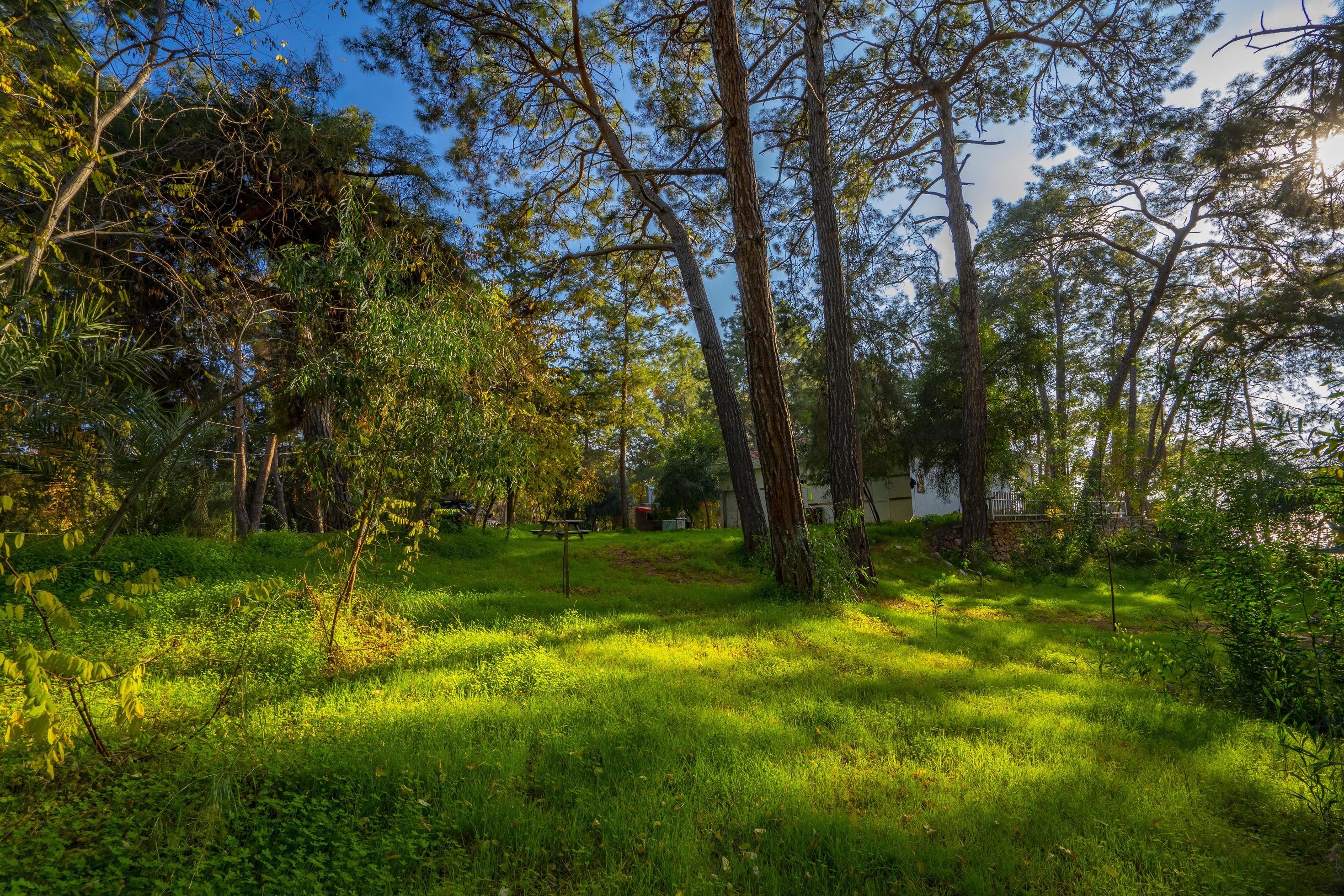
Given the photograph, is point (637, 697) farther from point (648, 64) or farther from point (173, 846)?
point (648, 64)

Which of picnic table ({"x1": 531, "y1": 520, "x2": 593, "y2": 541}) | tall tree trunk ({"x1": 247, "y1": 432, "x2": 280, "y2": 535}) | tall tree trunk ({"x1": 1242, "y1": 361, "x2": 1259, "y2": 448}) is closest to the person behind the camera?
tall tree trunk ({"x1": 1242, "y1": 361, "x2": 1259, "y2": 448})

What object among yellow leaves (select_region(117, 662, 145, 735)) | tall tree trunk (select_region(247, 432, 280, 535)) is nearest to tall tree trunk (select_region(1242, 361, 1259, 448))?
yellow leaves (select_region(117, 662, 145, 735))

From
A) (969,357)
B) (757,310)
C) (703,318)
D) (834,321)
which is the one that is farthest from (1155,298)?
(757,310)

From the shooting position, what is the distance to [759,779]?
2.79 metres

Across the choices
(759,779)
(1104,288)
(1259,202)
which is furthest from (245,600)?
(1104,288)

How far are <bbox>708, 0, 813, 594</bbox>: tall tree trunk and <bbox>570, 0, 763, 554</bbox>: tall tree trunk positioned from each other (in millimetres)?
1897

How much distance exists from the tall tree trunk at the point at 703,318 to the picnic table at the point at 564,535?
10.2 feet

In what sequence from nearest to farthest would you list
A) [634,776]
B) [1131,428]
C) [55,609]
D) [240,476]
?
[55,609] < [634,776] < [240,476] < [1131,428]

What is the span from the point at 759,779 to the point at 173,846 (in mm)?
2375

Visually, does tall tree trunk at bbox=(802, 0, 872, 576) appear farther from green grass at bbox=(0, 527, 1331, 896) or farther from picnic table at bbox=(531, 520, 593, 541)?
picnic table at bbox=(531, 520, 593, 541)

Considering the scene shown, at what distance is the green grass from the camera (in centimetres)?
213

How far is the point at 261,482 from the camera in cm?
1277

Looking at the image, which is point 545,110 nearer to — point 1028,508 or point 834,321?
point 834,321

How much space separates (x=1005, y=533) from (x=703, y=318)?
36.6ft
